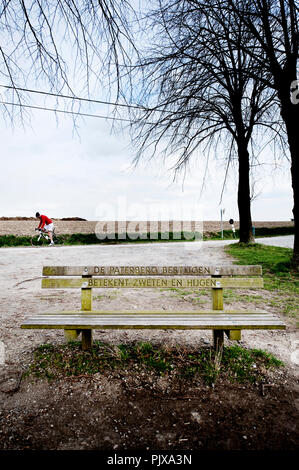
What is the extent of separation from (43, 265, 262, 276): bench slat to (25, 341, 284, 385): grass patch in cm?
72

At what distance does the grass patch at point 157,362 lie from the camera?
2344mm

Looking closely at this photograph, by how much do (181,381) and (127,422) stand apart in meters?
0.58

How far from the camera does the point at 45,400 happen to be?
2053 millimetres

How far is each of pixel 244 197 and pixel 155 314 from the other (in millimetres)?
10048

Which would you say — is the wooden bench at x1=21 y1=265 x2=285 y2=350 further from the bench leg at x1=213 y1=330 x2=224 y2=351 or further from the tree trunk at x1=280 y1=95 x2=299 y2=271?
the tree trunk at x1=280 y1=95 x2=299 y2=271

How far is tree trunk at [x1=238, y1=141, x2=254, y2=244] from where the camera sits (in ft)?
37.2

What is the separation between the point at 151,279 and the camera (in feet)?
9.08

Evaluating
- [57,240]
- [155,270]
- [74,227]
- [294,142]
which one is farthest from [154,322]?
[74,227]

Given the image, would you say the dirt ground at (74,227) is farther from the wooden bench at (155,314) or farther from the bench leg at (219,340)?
the bench leg at (219,340)

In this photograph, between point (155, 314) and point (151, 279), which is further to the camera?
point (151, 279)

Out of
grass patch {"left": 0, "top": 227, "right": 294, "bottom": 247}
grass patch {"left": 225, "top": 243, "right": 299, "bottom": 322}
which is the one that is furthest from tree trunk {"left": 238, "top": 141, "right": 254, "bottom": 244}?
grass patch {"left": 0, "top": 227, "right": 294, "bottom": 247}

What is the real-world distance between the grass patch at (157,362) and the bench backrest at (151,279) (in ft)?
1.46

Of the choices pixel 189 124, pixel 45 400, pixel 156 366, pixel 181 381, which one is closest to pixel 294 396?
pixel 181 381

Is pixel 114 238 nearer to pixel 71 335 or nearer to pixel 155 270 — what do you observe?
pixel 155 270
